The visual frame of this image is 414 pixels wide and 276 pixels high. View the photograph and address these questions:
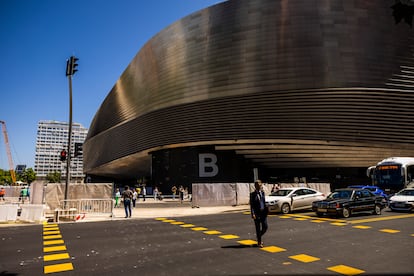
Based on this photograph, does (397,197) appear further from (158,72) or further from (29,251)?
(158,72)

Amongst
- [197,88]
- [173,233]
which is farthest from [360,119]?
[173,233]

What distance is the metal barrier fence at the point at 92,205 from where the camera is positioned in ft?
54.0

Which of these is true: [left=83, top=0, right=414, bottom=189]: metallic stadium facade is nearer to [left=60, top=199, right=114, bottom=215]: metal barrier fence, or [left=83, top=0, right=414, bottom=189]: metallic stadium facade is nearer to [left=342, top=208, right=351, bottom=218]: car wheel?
[left=342, top=208, right=351, bottom=218]: car wheel

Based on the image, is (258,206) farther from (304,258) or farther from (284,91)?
(284,91)

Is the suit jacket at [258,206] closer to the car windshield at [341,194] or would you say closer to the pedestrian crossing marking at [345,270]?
the pedestrian crossing marking at [345,270]

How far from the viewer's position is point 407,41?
108ft

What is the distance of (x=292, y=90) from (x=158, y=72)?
18080 millimetres

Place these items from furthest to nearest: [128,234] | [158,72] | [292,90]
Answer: [158,72], [292,90], [128,234]

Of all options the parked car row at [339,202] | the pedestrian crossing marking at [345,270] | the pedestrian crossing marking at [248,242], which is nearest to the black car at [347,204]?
the parked car row at [339,202]

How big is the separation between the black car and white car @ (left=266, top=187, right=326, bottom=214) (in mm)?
1908

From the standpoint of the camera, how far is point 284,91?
103ft

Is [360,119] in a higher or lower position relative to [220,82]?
lower

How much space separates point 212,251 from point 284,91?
26667 millimetres

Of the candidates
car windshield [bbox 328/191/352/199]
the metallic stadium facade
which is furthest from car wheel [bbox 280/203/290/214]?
the metallic stadium facade
